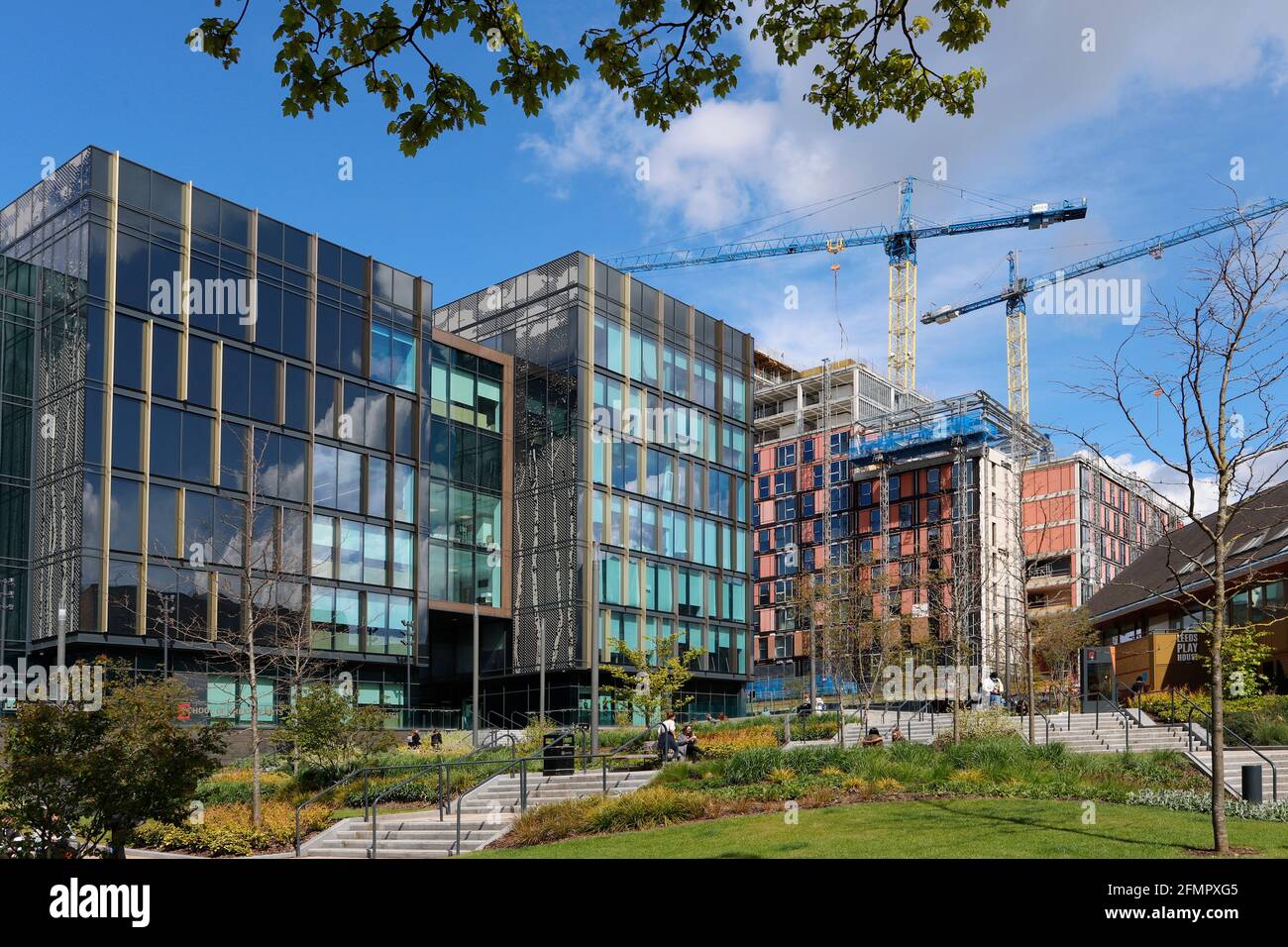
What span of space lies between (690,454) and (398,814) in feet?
142

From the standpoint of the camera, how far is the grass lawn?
15773 millimetres

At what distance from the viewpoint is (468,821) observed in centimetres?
2398

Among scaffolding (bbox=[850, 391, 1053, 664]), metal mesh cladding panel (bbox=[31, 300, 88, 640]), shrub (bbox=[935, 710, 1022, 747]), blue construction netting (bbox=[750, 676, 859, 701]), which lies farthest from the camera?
blue construction netting (bbox=[750, 676, 859, 701])

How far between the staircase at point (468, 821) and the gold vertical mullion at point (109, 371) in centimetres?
2376

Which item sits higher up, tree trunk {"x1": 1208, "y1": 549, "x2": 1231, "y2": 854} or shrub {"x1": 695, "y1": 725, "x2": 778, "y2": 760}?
tree trunk {"x1": 1208, "y1": 549, "x2": 1231, "y2": 854}

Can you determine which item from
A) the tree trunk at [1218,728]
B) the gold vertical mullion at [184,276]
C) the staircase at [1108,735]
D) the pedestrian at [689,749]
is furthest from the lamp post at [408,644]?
→ the tree trunk at [1218,728]

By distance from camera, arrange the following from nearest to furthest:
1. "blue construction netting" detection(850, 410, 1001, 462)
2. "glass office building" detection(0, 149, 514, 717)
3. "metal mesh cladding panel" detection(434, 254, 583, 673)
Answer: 1. "glass office building" detection(0, 149, 514, 717)
2. "metal mesh cladding panel" detection(434, 254, 583, 673)
3. "blue construction netting" detection(850, 410, 1001, 462)

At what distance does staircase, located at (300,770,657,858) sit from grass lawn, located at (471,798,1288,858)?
2.18 m

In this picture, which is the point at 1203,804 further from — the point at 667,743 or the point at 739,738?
the point at 739,738

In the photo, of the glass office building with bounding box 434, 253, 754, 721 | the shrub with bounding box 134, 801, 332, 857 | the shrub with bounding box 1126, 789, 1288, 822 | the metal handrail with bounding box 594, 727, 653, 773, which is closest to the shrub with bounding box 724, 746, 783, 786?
the metal handrail with bounding box 594, 727, 653, 773

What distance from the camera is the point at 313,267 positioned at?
2151 inches

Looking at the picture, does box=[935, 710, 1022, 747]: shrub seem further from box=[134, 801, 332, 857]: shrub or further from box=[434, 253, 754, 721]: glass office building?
box=[434, 253, 754, 721]: glass office building
